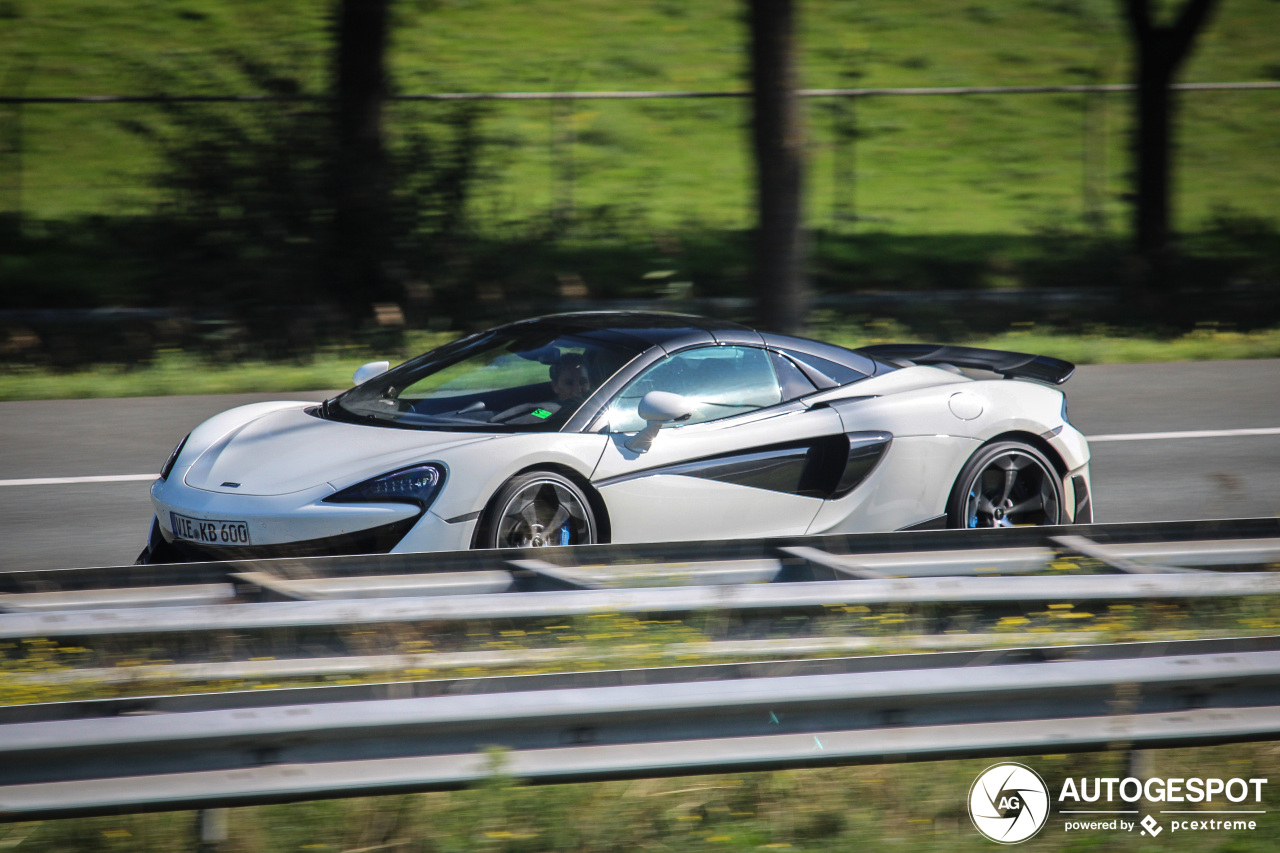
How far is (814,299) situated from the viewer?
48.3 feet

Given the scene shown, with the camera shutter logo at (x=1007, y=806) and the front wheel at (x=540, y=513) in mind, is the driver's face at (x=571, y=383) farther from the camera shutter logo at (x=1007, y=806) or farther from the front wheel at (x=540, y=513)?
the camera shutter logo at (x=1007, y=806)

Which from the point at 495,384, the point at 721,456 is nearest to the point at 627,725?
the point at 721,456

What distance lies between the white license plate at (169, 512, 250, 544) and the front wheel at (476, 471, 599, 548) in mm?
957

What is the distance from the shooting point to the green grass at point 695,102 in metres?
15.6

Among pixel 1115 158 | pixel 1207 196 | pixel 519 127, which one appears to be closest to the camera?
pixel 519 127

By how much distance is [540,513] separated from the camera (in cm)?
562

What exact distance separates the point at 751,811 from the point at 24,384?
9.02m

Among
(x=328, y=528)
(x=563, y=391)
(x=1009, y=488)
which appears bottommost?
(x=328, y=528)

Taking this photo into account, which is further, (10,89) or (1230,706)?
(10,89)

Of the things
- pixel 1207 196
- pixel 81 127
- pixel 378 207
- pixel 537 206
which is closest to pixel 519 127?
pixel 537 206

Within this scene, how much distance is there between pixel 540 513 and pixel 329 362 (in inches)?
270

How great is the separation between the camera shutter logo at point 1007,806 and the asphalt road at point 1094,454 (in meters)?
4.51

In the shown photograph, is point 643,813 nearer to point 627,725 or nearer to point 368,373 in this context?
point 627,725

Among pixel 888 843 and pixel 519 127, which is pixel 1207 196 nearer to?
pixel 519 127
